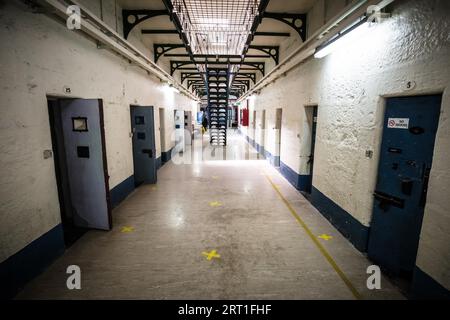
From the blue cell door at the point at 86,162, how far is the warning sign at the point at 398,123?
4.10 m

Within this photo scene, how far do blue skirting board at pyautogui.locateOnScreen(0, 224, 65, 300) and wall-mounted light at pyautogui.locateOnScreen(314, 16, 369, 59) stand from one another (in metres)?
4.84

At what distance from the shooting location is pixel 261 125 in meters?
11.1

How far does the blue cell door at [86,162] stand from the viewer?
3.51 m

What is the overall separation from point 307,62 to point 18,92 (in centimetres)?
524

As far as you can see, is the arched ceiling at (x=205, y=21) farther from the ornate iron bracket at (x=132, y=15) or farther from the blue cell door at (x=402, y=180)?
the blue cell door at (x=402, y=180)

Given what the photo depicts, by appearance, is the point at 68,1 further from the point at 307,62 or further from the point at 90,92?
the point at 307,62

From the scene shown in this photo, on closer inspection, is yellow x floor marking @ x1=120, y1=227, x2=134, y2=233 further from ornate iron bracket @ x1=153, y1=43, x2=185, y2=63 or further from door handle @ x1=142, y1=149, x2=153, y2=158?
ornate iron bracket @ x1=153, y1=43, x2=185, y2=63

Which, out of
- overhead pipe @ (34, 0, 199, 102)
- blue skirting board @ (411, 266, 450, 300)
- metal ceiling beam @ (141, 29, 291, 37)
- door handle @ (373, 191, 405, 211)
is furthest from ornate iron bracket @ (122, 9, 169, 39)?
blue skirting board @ (411, 266, 450, 300)

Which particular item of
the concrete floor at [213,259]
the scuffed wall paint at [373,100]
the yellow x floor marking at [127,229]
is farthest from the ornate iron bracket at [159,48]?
the yellow x floor marking at [127,229]

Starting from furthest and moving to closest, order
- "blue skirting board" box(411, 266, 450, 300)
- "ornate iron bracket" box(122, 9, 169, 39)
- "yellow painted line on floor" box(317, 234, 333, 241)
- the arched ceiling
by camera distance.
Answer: "ornate iron bracket" box(122, 9, 169, 39) < the arched ceiling < "yellow painted line on floor" box(317, 234, 333, 241) < "blue skirting board" box(411, 266, 450, 300)

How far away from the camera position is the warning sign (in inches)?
103

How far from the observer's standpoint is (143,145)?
247 inches

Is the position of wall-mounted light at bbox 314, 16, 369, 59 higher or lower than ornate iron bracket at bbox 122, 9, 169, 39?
lower

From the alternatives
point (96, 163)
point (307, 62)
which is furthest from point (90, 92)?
point (307, 62)
